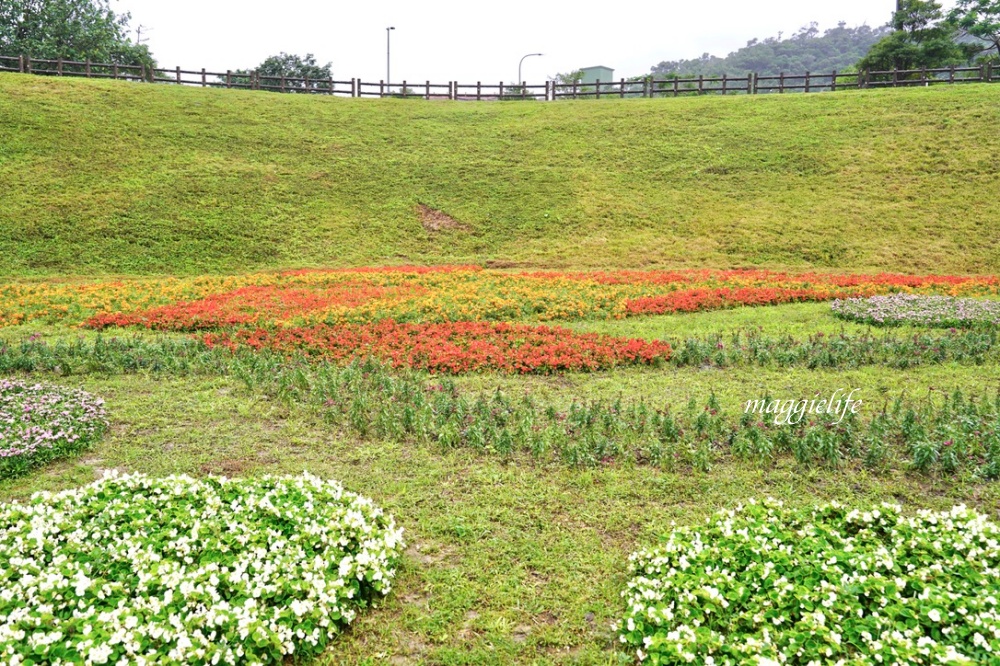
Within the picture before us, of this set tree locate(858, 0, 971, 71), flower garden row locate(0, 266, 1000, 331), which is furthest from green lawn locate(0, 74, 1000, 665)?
tree locate(858, 0, 971, 71)

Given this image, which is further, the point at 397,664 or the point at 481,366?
the point at 481,366

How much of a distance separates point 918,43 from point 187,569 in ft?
207

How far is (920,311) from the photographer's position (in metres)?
14.2

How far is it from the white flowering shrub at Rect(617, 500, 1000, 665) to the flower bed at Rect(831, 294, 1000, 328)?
9.64 metres

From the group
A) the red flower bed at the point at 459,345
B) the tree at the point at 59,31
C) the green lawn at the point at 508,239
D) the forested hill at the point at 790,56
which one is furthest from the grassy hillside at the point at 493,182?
the forested hill at the point at 790,56

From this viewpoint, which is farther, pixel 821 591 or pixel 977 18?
pixel 977 18

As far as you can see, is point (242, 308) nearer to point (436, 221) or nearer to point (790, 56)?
point (436, 221)

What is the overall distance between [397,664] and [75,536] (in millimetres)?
2731

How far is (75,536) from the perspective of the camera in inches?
202

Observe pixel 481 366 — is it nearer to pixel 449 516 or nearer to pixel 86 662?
pixel 449 516

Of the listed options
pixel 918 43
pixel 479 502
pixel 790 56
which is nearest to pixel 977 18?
pixel 918 43

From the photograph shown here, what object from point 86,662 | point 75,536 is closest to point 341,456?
point 75,536

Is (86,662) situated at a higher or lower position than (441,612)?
higher

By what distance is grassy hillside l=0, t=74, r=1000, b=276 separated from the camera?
2508cm
